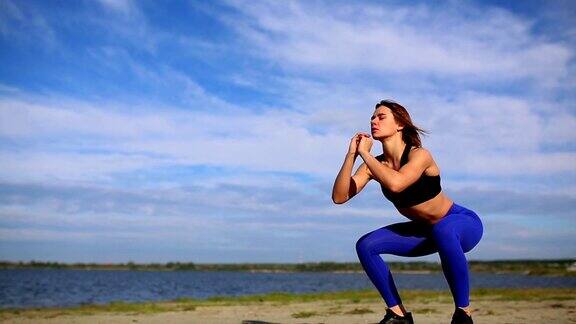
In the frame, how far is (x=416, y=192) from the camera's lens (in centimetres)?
441

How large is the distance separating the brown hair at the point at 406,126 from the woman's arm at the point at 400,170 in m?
0.22

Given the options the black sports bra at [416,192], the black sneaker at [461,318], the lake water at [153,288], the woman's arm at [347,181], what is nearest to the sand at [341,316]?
the black sneaker at [461,318]

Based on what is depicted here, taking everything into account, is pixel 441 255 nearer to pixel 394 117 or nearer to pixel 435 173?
pixel 435 173

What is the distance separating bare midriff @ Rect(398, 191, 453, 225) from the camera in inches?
175

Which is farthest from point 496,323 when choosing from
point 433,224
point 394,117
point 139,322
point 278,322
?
point 139,322

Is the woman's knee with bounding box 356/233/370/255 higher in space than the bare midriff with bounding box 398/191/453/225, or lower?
lower

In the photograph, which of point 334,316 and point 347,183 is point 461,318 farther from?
point 334,316

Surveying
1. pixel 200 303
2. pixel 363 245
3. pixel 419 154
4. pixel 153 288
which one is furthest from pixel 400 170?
pixel 153 288

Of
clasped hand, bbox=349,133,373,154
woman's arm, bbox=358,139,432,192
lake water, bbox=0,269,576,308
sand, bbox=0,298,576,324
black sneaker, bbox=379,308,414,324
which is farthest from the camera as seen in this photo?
lake water, bbox=0,269,576,308

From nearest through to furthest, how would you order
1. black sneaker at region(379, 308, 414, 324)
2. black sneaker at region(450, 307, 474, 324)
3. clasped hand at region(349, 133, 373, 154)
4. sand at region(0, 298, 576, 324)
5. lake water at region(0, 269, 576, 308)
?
black sneaker at region(450, 307, 474, 324), clasped hand at region(349, 133, 373, 154), black sneaker at region(379, 308, 414, 324), sand at region(0, 298, 576, 324), lake water at region(0, 269, 576, 308)

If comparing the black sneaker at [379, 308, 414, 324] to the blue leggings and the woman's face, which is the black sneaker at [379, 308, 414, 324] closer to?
the blue leggings

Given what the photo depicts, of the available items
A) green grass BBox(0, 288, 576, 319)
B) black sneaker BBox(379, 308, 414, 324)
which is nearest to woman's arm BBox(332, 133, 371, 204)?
→ black sneaker BBox(379, 308, 414, 324)

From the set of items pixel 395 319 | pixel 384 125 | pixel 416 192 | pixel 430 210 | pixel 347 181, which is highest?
pixel 384 125

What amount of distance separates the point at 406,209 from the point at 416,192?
0.66 feet
